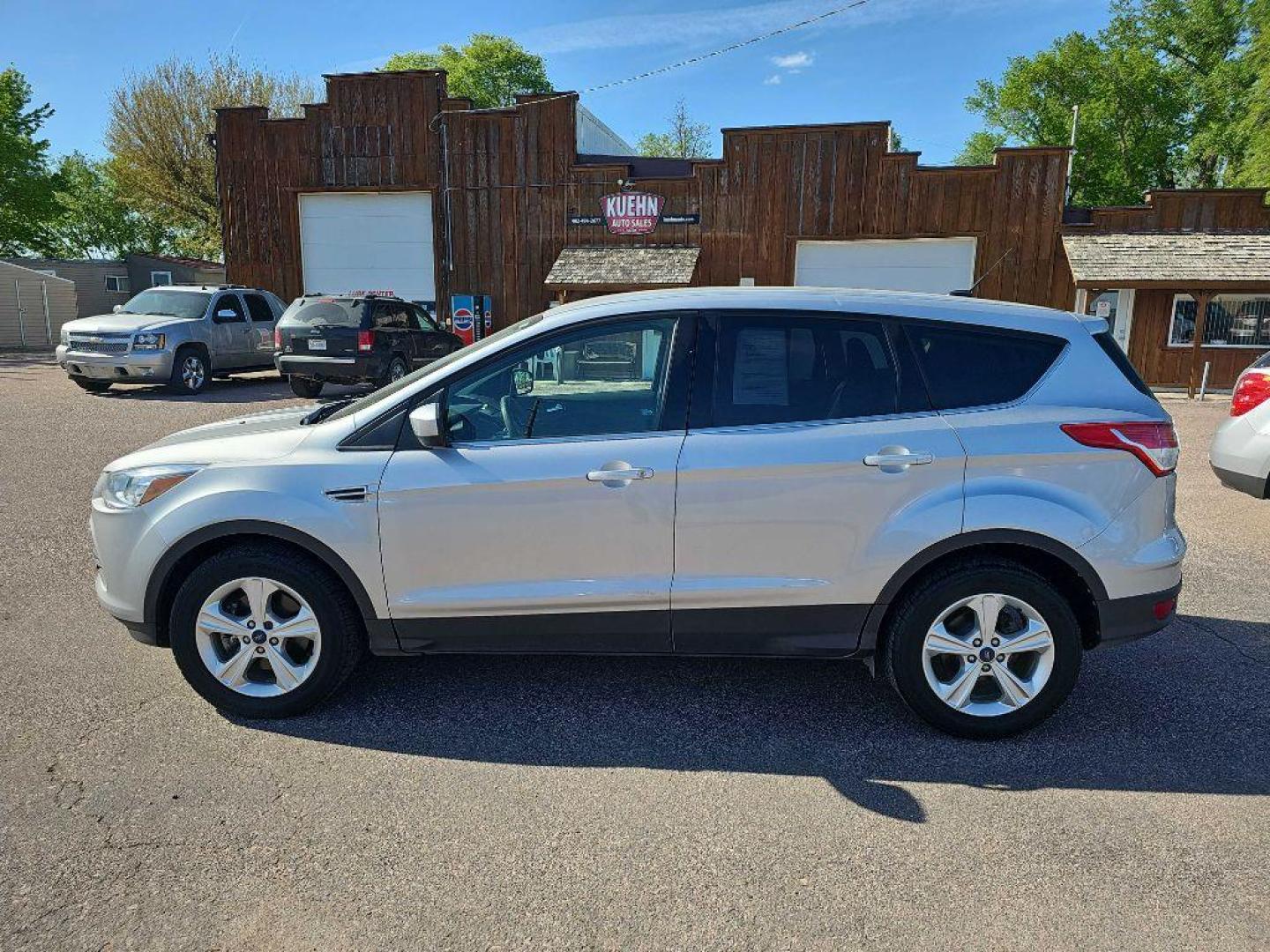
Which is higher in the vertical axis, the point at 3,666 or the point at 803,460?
the point at 803,460

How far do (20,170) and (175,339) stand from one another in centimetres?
3190

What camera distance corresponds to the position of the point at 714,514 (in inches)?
133

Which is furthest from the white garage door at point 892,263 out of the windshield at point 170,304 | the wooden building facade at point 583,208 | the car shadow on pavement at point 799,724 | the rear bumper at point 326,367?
the car shadow on pavement at point 799,724

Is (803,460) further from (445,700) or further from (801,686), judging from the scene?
(445,700)

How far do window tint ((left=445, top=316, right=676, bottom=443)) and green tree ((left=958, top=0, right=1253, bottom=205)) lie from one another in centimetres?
3648

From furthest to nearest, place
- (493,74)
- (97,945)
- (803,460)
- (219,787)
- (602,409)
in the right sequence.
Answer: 1. (493,74)
2. (602,409)
3. (803,460)
4. (219,787)
5. (97,945)

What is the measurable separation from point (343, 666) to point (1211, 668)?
13.7 feet

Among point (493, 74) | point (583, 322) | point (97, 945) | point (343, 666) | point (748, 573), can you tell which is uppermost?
point (493, 74)

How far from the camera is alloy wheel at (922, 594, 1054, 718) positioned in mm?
3414

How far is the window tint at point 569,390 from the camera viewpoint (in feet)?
11.5

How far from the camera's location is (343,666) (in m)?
3.60

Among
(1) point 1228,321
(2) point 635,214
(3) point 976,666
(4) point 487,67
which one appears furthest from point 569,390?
(4) point 487,67

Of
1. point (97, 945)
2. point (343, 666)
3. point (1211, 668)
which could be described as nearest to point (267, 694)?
point (343, 666)

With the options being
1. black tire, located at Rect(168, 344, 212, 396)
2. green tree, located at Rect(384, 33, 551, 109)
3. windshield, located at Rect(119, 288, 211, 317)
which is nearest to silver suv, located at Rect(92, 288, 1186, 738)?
black tire, located at Rect(168, 344, 212, 396)
